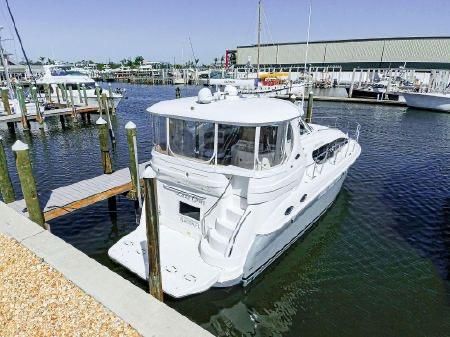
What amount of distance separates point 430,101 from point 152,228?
140ft

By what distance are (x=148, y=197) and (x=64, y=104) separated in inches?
1297

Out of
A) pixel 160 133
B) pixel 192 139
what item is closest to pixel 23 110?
pixel 160 133

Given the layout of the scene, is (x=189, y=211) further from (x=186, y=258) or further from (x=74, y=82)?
(x=74, y=82)

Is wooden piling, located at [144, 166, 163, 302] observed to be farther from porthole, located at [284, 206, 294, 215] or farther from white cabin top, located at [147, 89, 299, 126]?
porthole, located at [284, 206, 294, 215]

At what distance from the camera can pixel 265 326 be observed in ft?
24.0

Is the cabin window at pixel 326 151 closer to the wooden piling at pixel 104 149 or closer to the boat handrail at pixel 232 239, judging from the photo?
the boat handrail at pixel 232 239

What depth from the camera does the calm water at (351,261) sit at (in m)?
7.43

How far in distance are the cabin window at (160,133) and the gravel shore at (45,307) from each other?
374 centimetres

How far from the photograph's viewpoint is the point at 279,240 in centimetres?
855

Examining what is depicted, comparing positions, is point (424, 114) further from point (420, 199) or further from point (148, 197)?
point (148, 197)

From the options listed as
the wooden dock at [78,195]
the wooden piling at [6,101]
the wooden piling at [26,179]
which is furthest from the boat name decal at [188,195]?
the wooden piling at [6,101]

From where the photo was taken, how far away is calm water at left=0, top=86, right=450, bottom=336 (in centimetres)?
743

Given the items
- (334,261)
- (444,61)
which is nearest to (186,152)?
(334,261)

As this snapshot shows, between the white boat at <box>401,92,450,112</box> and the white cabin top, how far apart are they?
37761 millimetres
